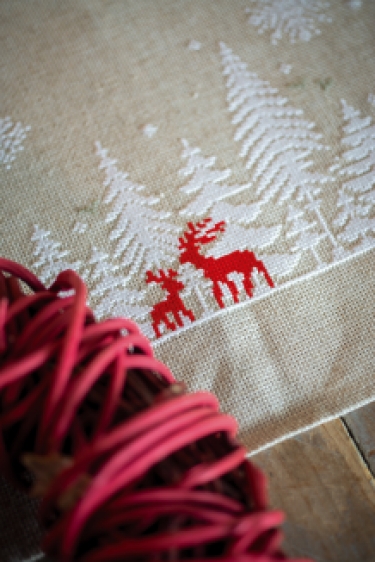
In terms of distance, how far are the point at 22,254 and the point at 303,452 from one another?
25 centimetres

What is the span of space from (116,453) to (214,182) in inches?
10.9

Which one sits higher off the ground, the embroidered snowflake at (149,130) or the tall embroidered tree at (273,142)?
the embroidered snowflake at (149,130)

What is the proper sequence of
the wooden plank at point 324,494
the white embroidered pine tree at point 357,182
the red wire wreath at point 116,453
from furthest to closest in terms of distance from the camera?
the white embroidered pine tree at point 357,182 → the wooden plank at point 324,494 → the red wire wreath at point 116,453

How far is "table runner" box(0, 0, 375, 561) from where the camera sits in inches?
15.2

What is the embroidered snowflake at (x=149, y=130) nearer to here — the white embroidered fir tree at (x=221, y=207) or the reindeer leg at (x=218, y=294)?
the white embroidered fir tree at (x=221, y=207)

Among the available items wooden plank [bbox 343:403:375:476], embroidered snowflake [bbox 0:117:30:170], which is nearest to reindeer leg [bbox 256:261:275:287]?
wooden plank [bbox 343:403:375:476]

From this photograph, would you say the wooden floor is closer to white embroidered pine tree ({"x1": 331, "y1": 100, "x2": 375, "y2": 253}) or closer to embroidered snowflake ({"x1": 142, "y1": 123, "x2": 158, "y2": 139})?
white embroidered pine tree ({"x1": 331, "y1": 100, "x2": 375, "y2": 253})

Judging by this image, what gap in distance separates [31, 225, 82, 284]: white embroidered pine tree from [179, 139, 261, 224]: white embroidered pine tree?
10cm

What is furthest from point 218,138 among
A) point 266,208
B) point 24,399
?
point 24,399

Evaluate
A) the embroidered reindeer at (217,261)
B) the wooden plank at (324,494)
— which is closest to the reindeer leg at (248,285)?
the embroidered reindeer at (217,261)

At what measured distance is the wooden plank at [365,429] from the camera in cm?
35

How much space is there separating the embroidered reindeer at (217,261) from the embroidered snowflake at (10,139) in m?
0.16

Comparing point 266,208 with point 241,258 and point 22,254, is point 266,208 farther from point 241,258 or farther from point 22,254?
point 22,254

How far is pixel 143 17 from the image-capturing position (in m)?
0.52
